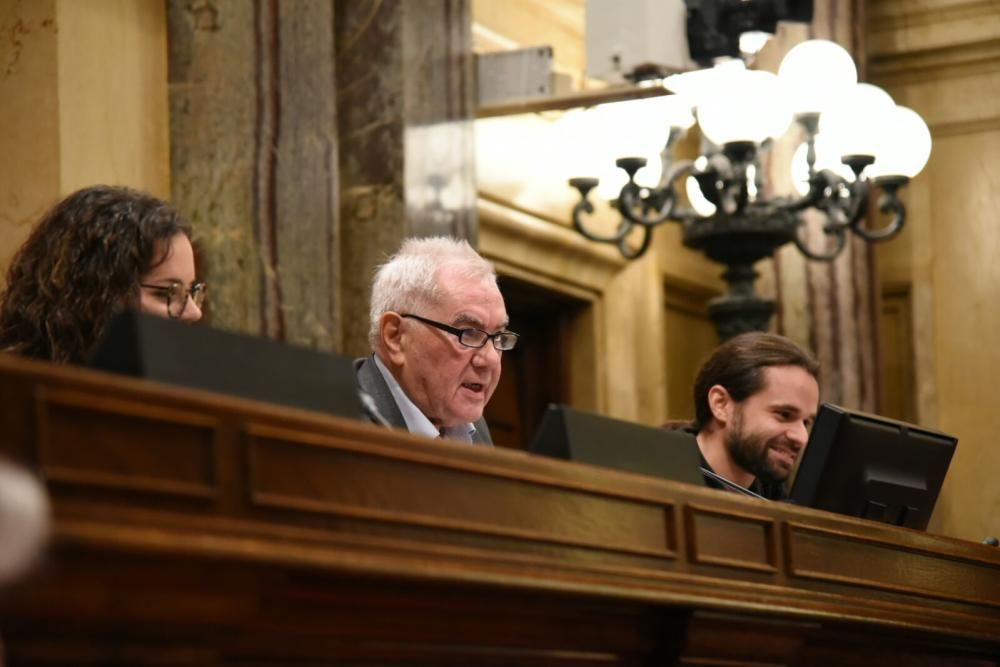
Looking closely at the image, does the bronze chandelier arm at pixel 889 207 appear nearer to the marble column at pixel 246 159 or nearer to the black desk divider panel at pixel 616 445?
the marble column at pixel 246 159

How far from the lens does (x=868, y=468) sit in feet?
13.6

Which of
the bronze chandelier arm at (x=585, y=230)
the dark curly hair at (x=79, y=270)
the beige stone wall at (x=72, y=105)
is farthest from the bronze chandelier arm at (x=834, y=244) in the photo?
the dark curly hair at (x=79, y=270)

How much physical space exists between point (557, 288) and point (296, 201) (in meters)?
3.03

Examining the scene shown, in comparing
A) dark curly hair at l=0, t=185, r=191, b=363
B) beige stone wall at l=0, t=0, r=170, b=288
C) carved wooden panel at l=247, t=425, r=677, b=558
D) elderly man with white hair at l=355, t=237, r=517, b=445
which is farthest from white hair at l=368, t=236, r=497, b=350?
carved wooden panel at l=247, t=425, r=677, b=558

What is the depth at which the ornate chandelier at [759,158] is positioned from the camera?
23.7 feet

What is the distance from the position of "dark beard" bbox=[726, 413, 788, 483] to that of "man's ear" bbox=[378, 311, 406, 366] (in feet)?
4.26

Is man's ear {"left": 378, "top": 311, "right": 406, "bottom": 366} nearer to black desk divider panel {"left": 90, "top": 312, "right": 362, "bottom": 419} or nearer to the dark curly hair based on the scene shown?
the dark curly hair

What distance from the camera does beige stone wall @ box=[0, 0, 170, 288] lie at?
506 centimetres

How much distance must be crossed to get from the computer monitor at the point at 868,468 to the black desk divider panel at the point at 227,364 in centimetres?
161

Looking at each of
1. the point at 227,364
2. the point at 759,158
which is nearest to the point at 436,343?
the point at 227,364

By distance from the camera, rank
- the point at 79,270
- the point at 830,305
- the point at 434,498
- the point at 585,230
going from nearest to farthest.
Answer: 1. the point at 434,498
2. the point at 79,270
3. the point at 585,230
4. the point at 830,305

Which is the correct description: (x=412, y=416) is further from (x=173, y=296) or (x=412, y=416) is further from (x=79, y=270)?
(x=79, y=270)

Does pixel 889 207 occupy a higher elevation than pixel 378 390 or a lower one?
higher

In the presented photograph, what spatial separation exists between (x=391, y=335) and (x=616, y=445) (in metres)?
1.32
